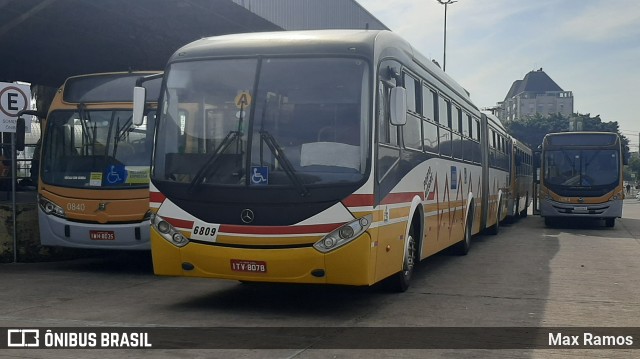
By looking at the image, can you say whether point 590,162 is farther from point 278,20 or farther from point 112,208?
point 112,208

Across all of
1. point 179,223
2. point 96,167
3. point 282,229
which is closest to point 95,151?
point 96,167

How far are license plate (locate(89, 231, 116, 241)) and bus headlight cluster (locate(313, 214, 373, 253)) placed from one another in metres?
4.88

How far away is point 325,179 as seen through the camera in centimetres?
836

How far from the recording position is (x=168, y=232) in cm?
884

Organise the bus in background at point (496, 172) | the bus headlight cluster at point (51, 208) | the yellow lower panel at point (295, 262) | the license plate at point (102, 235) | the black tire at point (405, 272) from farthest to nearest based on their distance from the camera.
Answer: the bus in background at point (496, 172) < the bus headlight cluster at point (51, 208) < the license plate at point (102, 235) < the black tire at point (405, 272) < the yellow lower panel at point (295, 262)

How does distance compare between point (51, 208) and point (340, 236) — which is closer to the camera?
point (340, 236)

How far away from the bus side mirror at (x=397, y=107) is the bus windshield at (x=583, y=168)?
57.8 feet

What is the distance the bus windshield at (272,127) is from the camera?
8438mm

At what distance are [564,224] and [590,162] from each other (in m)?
3.64

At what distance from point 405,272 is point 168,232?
325 centimetres

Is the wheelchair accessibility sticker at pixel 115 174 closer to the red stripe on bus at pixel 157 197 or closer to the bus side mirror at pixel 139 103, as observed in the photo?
the bus side mirror at pixel 139 103

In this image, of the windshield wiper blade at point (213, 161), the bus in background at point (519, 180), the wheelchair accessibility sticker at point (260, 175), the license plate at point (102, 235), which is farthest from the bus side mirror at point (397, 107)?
the bus in background at point (519, 180)

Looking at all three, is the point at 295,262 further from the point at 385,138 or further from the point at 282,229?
the point at 385,138

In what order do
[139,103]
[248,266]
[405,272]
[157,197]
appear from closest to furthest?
[248,266], [157,197], [139,103], [405,272]
